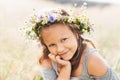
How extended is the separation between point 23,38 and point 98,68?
2132mm

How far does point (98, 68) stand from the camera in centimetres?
309

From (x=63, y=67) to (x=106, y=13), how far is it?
3.19m

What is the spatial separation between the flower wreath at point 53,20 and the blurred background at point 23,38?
409mm

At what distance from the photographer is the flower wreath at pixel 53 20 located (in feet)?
10.1

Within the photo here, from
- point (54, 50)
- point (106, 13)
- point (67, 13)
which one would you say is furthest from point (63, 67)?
point (106, 13)

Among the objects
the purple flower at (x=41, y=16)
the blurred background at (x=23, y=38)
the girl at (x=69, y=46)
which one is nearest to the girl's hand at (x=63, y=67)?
the girl at (x=69, y=46)

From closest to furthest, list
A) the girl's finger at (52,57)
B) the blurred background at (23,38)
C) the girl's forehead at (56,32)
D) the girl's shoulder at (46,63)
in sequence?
the girl's forehead at (56,32) → the girl's finger at (52,57) → the girl's shoulder at (46,63) → the blurred background at (23,38)

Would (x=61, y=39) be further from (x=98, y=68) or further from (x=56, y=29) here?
(x=98, y=68)

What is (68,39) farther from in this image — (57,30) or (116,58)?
(116,58)

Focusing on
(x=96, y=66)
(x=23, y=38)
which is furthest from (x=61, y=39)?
(x=23, y=38)

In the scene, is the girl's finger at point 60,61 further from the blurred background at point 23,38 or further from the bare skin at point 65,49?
the blurred background at point 23,38

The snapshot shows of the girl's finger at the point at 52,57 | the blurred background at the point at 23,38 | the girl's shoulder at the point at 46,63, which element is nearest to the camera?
the girl's finger at the point at 52,57

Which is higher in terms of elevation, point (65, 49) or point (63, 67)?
point (65, 49)

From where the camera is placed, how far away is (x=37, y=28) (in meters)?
3.14
